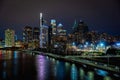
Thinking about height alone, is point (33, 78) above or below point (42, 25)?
below

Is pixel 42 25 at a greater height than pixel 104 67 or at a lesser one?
greater

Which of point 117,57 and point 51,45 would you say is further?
point 51,45

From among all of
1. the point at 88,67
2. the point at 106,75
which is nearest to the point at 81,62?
the point at 88,67

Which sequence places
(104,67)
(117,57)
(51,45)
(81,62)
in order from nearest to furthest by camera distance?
(104,67) < (81,62) < (117,57) < (51,45)

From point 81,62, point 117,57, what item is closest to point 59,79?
point 81,62

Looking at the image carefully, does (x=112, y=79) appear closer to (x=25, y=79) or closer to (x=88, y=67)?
(x=25, y=79)

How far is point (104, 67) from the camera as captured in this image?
42562mm

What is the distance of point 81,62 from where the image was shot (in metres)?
56.2

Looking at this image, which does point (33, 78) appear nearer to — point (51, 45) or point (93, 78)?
point (93, 78)

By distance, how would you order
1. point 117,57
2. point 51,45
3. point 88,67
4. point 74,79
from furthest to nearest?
1. point 51,45
2. point 117,57
3. point 88,67
4. point 74,79

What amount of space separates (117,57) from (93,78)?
3083cm

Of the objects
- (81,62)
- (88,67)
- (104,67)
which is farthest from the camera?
(81,62)


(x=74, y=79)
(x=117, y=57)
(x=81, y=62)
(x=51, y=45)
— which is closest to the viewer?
(x=74, y=79)

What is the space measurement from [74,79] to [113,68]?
18.5 ft
